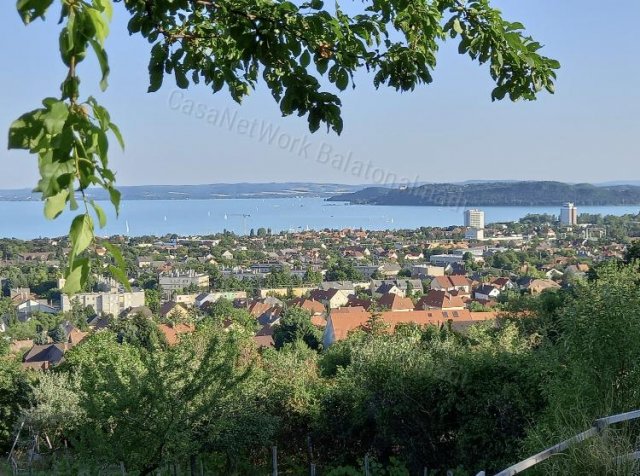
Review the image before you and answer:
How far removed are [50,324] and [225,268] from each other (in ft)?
104

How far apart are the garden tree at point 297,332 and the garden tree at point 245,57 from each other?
84.0 feet

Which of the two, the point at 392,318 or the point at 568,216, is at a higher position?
the point at 568,216

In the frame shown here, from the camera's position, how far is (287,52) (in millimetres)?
2025

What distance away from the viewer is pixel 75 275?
2.96 feet

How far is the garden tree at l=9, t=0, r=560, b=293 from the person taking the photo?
33.8 inches

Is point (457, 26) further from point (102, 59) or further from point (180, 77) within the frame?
point (102, 59)

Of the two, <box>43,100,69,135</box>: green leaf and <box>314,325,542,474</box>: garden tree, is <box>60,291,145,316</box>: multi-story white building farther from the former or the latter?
<box>43,100,69,135</box>: green leaf

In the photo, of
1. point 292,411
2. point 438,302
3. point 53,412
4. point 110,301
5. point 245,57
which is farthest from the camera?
point 110,301

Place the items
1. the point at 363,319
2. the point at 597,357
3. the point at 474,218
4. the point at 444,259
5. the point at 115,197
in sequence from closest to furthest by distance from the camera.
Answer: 1. the point at 115,197
2. the point at 597,357
3. the point at 363,319
4. the point at 444,259
5. the point at 474,218

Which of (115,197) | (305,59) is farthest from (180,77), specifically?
(115,197)

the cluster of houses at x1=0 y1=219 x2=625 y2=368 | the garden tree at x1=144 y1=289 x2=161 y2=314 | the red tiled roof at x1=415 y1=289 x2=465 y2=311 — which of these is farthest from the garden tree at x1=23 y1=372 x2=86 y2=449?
the garden tree at x1=144 y1=289 x2=161 y2=314

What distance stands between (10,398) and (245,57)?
45.3ft

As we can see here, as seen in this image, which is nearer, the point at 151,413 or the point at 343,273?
the point at 151,413

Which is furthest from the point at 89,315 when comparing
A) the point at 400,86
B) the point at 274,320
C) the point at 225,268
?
the point at 400,86
